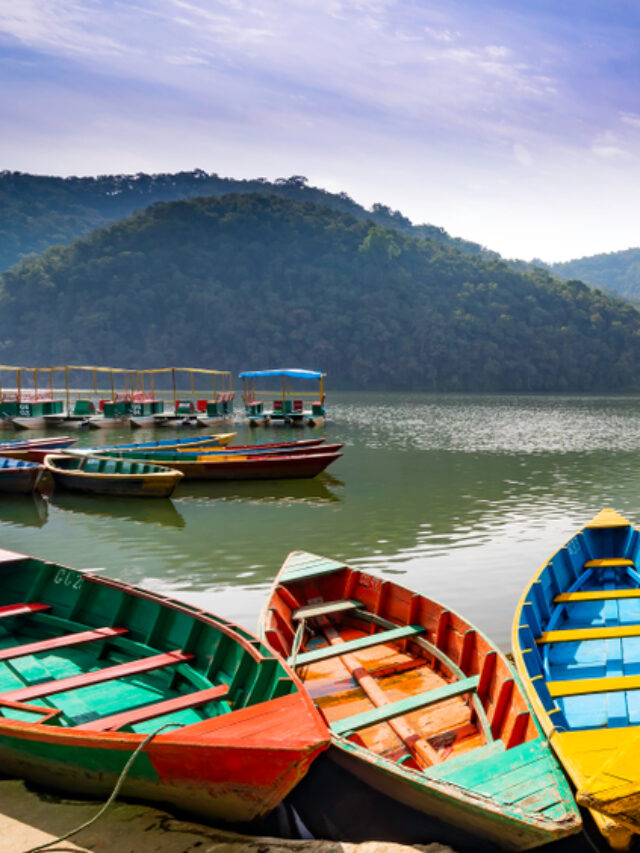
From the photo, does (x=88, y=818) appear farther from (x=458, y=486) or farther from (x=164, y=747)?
(x=458, y=486)

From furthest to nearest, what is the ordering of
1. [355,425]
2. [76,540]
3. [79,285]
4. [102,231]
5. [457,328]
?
1. [102,231]
2. [79,285]
3. [457,328]
4. [355,425]
5. [76,540]

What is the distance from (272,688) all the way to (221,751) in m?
0.94

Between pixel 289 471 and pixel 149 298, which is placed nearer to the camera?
pixel 289 471

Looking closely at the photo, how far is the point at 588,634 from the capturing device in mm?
6977

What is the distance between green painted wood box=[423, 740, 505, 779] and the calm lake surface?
13.7 ft

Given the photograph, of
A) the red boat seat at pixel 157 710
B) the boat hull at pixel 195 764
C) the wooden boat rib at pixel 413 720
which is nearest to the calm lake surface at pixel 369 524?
the wooden boat rib at pixel 413 720

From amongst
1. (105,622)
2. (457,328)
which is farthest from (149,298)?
(105,622)

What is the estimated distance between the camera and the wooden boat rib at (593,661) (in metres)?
4.23

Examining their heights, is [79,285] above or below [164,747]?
above

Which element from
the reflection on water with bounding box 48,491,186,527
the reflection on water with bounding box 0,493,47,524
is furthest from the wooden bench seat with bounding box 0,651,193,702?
the reflection on water with bounding box 0,493,47,524

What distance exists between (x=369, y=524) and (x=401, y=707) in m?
10.8

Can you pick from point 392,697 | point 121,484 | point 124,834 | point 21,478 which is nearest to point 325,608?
point 392,697

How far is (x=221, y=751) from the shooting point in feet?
14.2

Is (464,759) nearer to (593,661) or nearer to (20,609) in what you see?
(593,661)
